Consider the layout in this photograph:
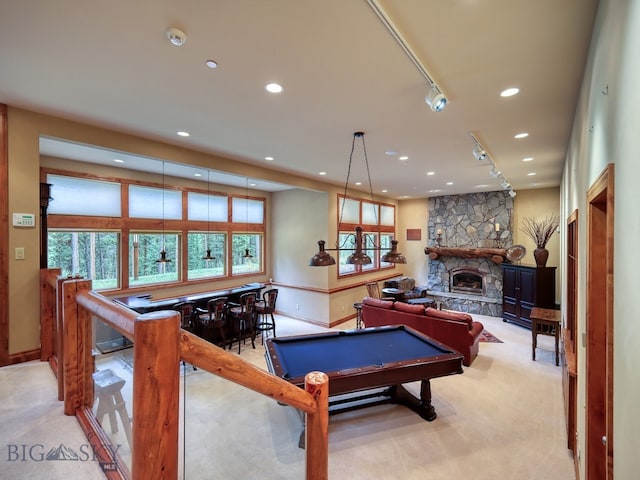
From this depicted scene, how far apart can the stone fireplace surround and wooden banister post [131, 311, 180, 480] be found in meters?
7.91

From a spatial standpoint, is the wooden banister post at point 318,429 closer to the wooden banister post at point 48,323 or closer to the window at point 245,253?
the wooden banister post at point 48,323

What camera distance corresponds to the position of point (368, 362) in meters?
3.04

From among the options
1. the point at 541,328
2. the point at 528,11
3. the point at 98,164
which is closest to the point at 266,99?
the point at 528,11

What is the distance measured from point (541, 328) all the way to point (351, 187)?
506 cm

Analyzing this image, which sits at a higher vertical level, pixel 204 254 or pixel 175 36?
pixel 175 36

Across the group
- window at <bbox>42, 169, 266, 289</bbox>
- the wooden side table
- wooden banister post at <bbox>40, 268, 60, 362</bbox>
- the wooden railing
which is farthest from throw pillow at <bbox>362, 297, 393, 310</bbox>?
wooden banister post at <bbox>40, 268, 60, 362</bbox>

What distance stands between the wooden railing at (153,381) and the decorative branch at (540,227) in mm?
7398

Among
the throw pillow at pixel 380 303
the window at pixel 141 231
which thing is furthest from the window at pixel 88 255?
the throw pillow at pixel 380 303

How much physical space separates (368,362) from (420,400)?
1107 mm

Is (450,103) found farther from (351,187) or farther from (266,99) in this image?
(351,187)

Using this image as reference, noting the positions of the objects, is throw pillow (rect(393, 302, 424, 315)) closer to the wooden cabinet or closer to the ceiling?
the ceiling

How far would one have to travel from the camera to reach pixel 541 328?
17.6ft

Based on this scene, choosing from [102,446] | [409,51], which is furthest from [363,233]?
[102,446]

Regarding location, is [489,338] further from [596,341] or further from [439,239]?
[596,341]
